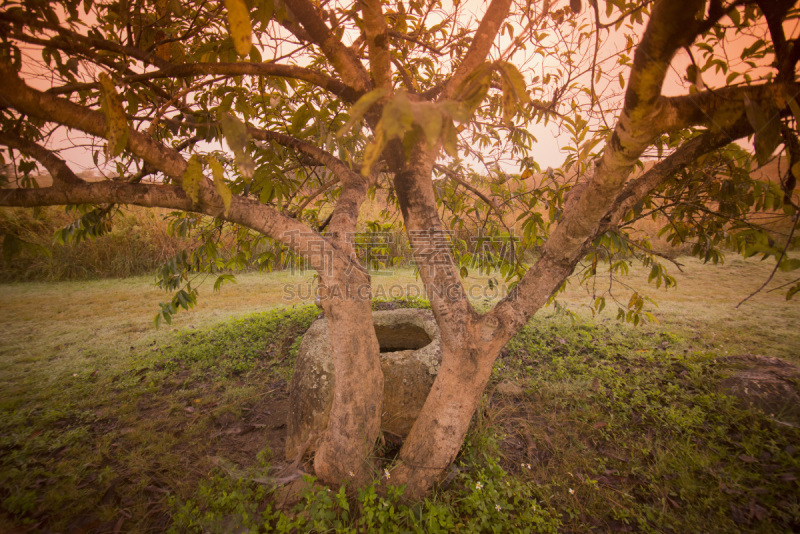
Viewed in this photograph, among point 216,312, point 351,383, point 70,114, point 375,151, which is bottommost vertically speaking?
point 216,312

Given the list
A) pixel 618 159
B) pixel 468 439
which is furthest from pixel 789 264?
pixel 468 439

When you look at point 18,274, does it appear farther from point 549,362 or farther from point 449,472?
point 549,362

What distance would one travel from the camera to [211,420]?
233cm

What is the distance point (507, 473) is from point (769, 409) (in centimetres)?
185

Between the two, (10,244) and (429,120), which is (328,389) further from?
(429,120)

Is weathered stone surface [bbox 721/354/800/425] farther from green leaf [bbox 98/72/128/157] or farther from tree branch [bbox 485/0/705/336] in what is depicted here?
green leaf [bbox 98/72/128/157]

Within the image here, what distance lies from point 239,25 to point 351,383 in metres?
1.42

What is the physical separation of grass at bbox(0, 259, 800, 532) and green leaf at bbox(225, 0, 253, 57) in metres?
1.72

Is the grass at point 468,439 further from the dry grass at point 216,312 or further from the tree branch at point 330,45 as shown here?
the tree branch at point 330,45

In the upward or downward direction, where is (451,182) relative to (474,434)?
upward

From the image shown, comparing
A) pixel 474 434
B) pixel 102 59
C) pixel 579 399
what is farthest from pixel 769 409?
pixel 102 59

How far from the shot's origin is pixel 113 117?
91cm

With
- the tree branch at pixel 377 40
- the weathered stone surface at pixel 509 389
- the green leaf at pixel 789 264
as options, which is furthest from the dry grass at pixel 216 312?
the tree branch at pixel 377 40

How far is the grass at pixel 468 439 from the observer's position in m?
1.50
